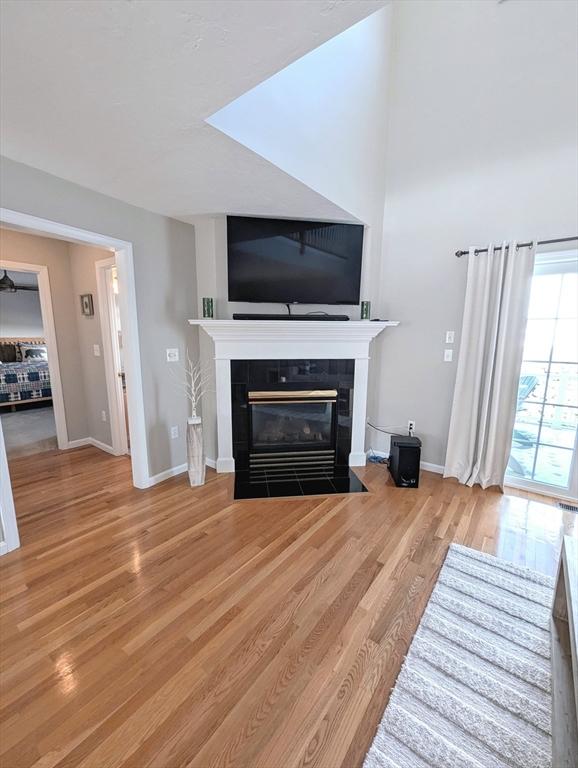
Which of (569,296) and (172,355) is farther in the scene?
(172,355)

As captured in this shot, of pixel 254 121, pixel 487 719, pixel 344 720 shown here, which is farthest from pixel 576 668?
pixel 254 121

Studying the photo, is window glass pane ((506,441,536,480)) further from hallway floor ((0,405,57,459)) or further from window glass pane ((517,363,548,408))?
hallway floor ((0,405,57,459))

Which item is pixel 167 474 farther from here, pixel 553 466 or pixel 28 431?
pixel 553 466

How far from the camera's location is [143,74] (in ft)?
3.82

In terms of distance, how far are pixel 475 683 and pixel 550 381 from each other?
7.85ft

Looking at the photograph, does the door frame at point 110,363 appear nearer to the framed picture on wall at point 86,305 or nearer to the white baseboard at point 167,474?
the framed picture on wall at point 86,305

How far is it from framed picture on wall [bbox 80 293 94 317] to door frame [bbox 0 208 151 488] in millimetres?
1111

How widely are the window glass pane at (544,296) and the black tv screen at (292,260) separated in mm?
1496

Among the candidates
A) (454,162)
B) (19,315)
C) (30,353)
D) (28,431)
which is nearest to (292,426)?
(454,162)

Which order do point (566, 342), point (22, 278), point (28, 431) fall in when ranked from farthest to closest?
point (22, 278) → point (28, 431) → point (566, 342)

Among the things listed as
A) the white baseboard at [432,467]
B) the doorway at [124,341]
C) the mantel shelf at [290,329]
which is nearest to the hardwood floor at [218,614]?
the doorway at [124,341]

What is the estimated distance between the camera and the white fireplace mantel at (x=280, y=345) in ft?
9.19

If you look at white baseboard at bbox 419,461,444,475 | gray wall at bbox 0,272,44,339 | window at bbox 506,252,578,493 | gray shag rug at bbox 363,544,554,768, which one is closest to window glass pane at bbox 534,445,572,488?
window at bbox 506,252,578,493

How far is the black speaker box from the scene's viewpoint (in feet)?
9.29
